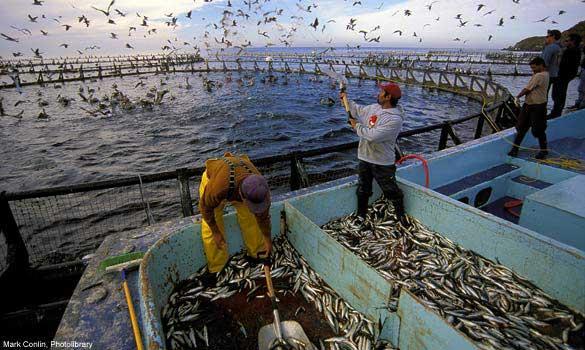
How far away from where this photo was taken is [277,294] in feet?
14.9

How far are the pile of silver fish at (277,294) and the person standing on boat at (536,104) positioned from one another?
745 centimetres

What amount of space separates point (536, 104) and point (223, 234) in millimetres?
8767

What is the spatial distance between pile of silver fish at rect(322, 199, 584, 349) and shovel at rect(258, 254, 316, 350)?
1171 millimetres

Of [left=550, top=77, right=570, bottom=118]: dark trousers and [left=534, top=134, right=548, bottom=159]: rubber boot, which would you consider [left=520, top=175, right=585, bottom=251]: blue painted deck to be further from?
[left=550, top=77, right=570, bottom=118]: dark trousers

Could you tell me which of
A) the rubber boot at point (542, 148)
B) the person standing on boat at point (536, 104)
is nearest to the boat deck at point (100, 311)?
the person standing on boat at point (536, 104)

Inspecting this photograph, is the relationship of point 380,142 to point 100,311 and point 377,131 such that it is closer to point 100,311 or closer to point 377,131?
point 377,131

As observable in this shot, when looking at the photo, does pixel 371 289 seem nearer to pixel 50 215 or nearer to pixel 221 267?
pixel 221 267

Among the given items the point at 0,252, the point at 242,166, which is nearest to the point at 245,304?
the point at 242,166

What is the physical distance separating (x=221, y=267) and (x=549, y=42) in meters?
13.4

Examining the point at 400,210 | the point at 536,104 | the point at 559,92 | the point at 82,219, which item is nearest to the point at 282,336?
the point at 400,210

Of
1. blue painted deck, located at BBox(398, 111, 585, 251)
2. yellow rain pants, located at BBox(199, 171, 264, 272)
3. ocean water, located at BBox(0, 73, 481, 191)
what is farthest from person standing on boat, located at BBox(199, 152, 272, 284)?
ocean water, located at BBox(0, 73, 481, 191)

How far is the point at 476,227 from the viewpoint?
491cm

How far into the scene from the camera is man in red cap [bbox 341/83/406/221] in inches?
206

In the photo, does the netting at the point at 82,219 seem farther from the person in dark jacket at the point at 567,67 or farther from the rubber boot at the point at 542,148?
the person in dark jacket at the point at 567,67
